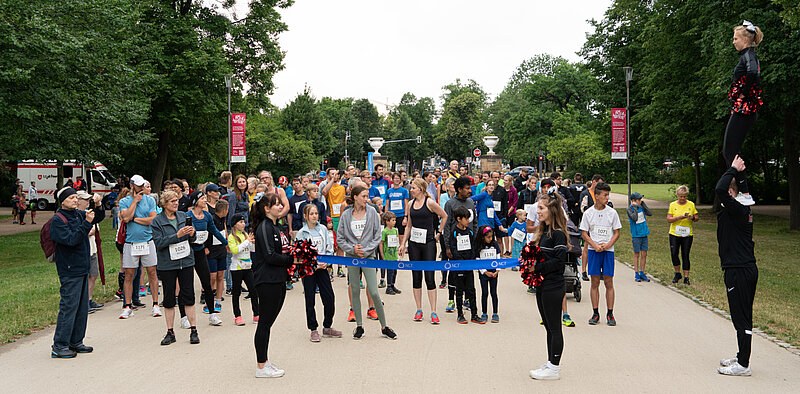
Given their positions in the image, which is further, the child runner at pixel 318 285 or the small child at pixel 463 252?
the small child at pixel 463 252

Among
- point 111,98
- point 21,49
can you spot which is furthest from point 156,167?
point 21,49

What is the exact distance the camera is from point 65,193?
8.03 m

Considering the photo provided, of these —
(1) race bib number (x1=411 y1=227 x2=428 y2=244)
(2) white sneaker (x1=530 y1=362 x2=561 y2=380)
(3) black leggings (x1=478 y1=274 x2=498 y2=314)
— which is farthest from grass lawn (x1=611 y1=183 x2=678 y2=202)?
(2) white sneaker (x1=530 y1=362 x2=561 y2=380)

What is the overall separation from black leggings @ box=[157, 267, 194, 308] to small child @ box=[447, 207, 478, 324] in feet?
11.5

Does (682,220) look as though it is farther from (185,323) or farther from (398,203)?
(185,323)

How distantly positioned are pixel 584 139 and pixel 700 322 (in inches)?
2153

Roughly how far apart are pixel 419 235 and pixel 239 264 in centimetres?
259

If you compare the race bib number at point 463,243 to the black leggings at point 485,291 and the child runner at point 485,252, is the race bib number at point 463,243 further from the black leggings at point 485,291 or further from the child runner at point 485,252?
the black leggings at point 485,291

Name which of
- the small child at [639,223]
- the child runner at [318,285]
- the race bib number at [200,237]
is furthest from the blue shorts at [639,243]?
the race bib number at [200,237]

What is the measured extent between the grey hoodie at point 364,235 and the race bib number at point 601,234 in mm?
2941

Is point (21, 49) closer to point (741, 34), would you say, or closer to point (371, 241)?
point (371, 241)

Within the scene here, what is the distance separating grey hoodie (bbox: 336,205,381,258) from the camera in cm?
886

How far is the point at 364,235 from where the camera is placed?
8.92 m

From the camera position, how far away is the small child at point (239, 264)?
377 inches
